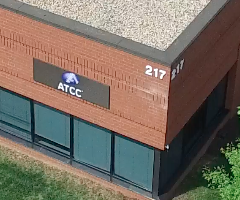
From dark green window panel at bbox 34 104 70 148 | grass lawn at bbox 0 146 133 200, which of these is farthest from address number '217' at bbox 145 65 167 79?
grass lawn at bbox 0 146 133 200

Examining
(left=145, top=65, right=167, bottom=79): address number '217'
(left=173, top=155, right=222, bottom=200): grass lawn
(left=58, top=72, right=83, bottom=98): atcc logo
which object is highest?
(left=145, top=65, right=167, bottom=79): address number '217'

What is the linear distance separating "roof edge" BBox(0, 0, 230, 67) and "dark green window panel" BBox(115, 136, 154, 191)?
340cm

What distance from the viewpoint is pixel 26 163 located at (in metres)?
22.8

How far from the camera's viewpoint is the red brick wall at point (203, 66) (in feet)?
62.3

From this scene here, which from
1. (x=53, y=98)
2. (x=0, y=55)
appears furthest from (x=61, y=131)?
(x=0, y=55)

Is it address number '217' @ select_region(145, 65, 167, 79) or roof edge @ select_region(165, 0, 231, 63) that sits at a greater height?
roof edge @ select_region(165, 0, 231, 63)

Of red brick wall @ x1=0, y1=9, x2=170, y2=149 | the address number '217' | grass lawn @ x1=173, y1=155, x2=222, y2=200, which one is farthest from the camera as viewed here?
grass lawn @ x1=173, y1=155, x2=222, y2=200

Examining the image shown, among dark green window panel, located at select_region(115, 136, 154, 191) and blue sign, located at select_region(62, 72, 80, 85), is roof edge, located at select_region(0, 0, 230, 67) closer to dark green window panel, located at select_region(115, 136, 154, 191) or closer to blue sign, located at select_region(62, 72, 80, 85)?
blue sign, located at select_region(62, 72, 80, 85)

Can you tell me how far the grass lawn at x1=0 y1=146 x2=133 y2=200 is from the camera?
21.7 m

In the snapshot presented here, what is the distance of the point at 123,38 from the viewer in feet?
60.9

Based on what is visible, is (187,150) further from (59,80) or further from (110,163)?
(59,80)

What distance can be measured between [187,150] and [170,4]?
489cm

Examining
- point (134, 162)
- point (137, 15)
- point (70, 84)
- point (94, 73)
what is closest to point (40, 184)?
point (134, 162)

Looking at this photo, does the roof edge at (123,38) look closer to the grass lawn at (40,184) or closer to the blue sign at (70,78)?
the blue sign at (70,78)
